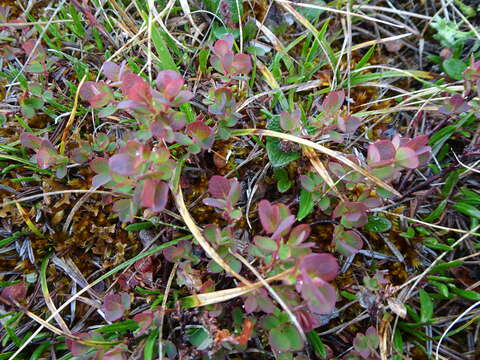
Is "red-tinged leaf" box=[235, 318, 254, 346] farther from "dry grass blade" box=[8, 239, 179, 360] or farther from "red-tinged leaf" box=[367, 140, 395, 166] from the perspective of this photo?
"red-tinged leaf" box=[367, 140, 395, 166]

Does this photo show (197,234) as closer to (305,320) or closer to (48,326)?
(305,320)

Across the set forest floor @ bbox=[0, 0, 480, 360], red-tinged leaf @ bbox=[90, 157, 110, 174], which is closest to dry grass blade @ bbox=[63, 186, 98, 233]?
forest floor @ bbox=[0, 0, 480, 360]

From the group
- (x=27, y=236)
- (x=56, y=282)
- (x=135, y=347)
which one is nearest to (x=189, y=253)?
(x=135, y=347)

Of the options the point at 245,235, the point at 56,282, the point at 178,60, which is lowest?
the point at 56,282

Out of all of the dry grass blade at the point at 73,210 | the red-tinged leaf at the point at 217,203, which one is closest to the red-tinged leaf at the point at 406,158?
the red-tinged leaf at the point at 217,203

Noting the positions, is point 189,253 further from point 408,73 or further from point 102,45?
point 408,73

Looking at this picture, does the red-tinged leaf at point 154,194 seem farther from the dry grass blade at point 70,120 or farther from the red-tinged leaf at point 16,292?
the red-tinged leaf at point 16,292
